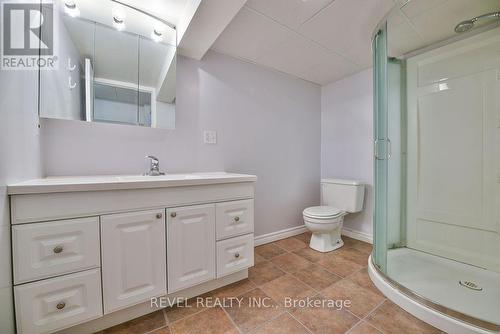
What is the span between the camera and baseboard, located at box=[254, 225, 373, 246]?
2.15 metres

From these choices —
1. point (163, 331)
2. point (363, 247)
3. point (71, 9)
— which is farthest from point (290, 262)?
point (71, 9)

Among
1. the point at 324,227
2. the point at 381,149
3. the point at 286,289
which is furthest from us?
the point at 324,227

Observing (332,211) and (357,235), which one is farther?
(357,235)

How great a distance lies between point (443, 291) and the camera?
1.25m

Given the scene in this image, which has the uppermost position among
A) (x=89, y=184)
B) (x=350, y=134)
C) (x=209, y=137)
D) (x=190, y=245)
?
(x=350, y=134)

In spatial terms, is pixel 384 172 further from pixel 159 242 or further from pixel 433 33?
pixel 159 242

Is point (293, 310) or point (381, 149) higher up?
point (381, 149)

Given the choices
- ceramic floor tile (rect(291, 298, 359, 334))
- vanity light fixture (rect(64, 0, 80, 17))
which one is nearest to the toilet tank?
ceramic floor tile (rect(291, 298, 359, 334))

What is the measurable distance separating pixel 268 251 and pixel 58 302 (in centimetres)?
154

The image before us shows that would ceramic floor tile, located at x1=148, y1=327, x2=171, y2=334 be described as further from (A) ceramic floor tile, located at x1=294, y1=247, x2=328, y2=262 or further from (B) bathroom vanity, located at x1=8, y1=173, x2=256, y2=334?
(A) ceramic floor tile, located at x1=294, y1=247, x2=328, y2=262

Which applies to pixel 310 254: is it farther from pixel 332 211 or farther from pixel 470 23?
pixel 470 23

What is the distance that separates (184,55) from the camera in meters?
1.70

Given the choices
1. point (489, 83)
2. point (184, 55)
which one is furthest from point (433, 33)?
point (184, 55)

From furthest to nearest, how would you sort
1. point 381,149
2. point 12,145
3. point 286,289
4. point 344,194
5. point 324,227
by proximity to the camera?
point 344,194 < point 324,227 < point 381,149 < point 286,289 < point 12,145
